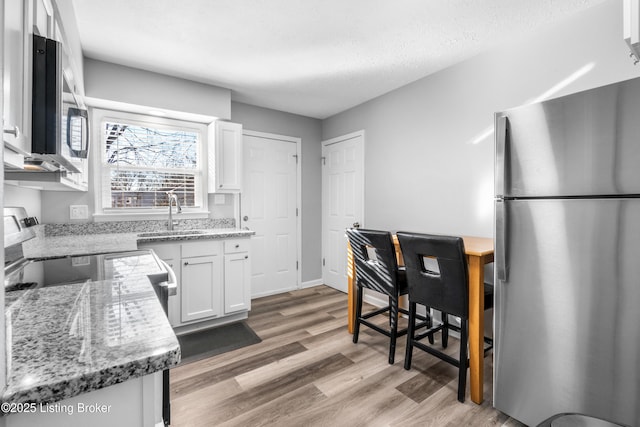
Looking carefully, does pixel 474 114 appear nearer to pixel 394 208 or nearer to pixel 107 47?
pixel 394 208

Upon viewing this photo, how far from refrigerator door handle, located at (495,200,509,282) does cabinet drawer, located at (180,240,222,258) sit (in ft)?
7.73

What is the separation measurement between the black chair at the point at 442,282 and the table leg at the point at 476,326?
4cm

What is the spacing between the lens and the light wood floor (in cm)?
172

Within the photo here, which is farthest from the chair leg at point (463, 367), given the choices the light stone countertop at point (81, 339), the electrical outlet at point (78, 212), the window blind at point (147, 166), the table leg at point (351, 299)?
the electrical outlet at point (78, 212)

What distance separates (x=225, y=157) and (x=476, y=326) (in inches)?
111

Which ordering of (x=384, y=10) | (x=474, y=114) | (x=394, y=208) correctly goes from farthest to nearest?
(x=394, y=208) → (x=474, y=114) → (x=384, y=10)

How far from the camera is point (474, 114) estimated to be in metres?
2.64

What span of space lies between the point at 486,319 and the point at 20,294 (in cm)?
295

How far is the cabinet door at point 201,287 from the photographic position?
2.79 metres

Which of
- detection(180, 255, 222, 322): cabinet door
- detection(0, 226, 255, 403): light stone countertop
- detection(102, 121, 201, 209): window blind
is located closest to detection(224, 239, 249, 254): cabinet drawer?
detection(180, 255, 222, 322): cabinet door

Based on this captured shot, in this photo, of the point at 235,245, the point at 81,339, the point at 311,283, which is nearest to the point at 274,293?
the point at 311,283

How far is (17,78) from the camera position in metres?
0.77

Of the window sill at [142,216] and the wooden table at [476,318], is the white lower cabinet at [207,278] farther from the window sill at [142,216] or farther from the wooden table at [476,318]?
the wooden table at [476,318]

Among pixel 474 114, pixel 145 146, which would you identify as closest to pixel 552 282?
pixel 474 114
